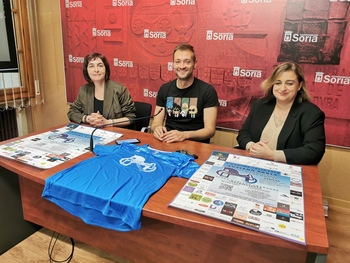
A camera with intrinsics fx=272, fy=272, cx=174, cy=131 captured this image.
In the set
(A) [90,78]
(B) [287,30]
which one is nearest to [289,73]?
(B) [287,30]

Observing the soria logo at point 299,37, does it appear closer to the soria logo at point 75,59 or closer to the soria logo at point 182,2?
the soria logo at point 182,2

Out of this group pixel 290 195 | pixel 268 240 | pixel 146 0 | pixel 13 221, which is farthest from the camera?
pixel 146 0

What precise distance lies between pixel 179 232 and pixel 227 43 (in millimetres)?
1729

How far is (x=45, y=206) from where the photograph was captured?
63.3 inches

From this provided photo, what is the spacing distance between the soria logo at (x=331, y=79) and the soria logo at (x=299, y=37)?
0.88 ft

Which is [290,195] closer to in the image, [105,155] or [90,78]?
[105,155]

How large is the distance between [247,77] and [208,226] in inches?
69.3

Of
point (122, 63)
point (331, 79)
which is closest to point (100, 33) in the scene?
point (122, 63)

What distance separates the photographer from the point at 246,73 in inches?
93.2

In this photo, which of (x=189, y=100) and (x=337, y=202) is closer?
(x=189, y=100)

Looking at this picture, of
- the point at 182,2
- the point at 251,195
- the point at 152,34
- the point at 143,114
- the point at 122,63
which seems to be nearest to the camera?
the point at 251,195

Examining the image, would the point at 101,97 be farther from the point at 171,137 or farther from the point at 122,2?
the point at 122,2

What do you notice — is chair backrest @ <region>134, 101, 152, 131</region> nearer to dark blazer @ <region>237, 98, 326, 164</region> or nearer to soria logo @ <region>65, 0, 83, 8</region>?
dark blazer @ <region>237, 98, 326, 164</region>

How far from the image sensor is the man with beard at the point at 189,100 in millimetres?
1911
